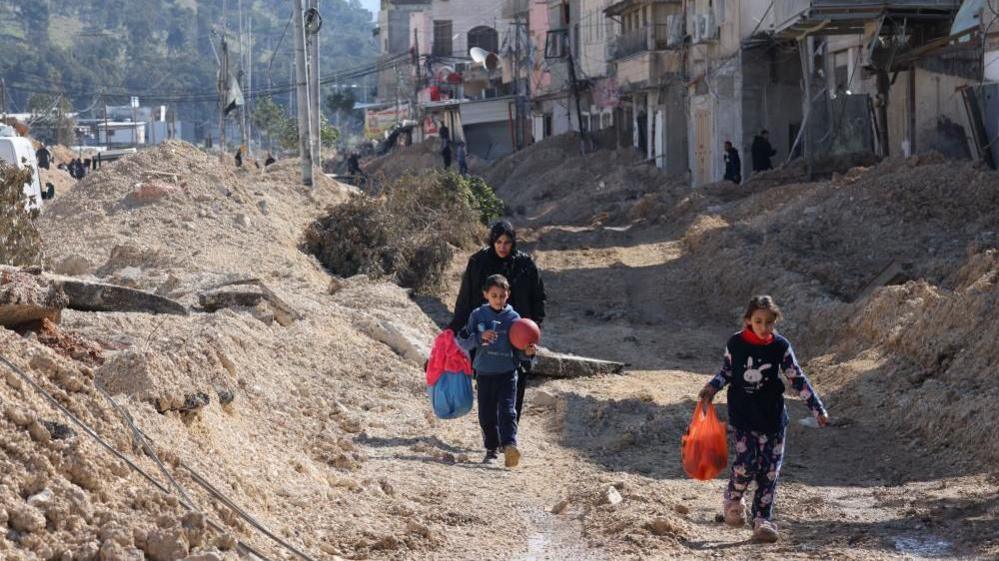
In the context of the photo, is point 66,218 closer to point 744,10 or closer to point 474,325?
point 474,325

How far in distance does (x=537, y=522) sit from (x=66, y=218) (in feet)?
44.1

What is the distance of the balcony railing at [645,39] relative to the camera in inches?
1704

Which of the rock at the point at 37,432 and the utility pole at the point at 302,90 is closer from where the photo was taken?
the rock at the point at 37,432

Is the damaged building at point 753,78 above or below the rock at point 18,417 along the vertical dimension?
above

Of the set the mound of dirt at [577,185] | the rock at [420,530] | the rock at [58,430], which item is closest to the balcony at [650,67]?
the mound of dirt at [577,185]

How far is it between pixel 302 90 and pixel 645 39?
20588mm

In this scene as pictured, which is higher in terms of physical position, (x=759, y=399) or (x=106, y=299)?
(x=106, y=299)

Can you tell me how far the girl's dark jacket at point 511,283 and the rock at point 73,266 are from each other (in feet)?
24.4

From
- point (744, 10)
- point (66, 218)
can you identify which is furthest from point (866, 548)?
point (744, 10)

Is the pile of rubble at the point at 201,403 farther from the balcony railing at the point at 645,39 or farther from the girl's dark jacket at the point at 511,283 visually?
the balcony railing at the point at 645,39

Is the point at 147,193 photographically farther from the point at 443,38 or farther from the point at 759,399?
the point at 443,38

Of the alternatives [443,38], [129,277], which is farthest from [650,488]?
[443,38]

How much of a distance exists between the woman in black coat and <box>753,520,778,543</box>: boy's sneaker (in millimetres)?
2727

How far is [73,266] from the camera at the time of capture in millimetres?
15836
